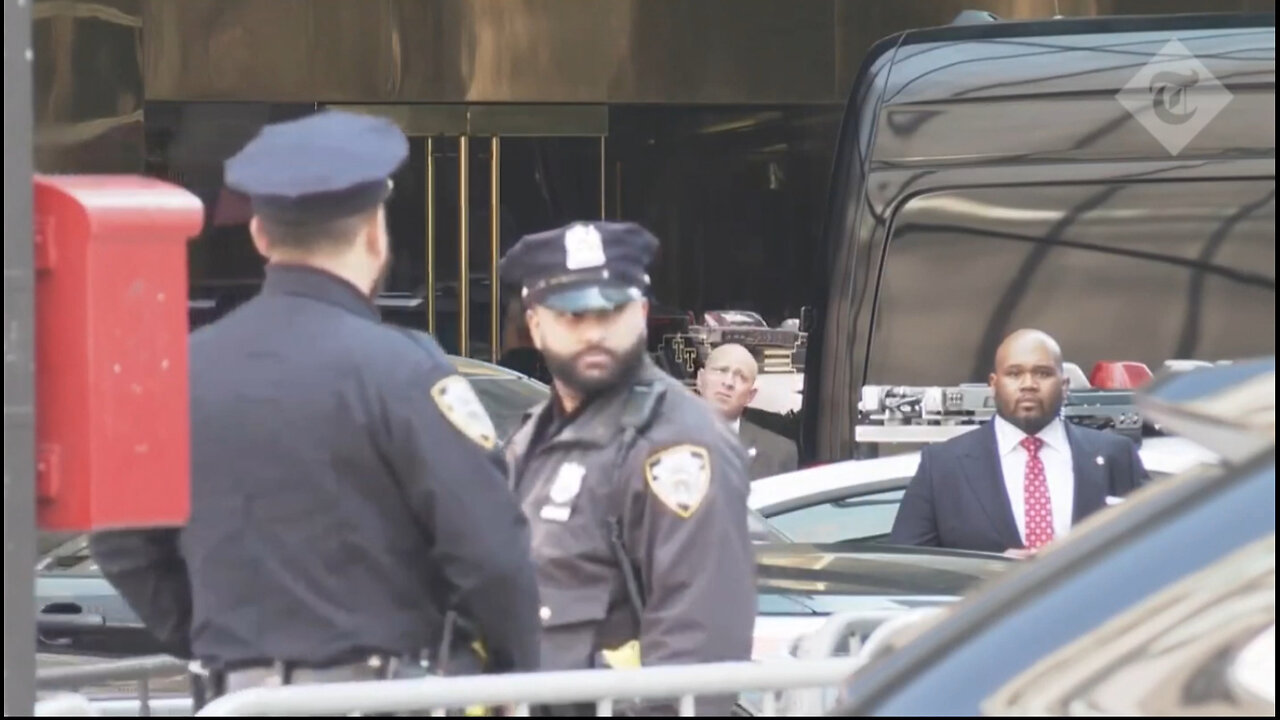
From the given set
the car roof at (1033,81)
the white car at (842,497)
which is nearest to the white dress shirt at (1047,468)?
the white car at (842,497)

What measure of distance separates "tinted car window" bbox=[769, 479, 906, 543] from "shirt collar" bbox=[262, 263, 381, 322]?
11.1ft

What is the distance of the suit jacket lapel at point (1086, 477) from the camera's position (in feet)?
20.7

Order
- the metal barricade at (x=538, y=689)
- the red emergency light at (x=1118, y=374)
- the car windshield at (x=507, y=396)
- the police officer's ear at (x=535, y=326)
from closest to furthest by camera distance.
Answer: the metal barricade at (x=538, y=689) < the police officer's ear at (x=535, y=326) < the red emergency light at (x=1118, y=374) < the car windshield at (x=507, y=396)

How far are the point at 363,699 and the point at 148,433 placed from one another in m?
0.48

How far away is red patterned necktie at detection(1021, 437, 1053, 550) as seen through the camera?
6.45m

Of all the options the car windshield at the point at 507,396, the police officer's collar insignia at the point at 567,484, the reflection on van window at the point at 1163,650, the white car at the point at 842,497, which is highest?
the reflection on van window at the point at 1163,650

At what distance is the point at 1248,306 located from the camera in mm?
8750

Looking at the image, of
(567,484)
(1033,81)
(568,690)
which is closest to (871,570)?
(567,484)

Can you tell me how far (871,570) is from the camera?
5797 mm

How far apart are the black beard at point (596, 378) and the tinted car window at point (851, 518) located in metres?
2.78

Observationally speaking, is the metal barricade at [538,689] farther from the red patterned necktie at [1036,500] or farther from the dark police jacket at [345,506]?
the red patterned necktie at [1036,500]

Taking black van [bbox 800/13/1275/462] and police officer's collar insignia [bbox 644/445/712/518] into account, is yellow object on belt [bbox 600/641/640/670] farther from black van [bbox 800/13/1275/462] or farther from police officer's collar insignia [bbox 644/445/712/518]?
black van [bbox 800/13/1275/462]

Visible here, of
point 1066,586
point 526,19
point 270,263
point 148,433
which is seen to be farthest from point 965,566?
point 526,19

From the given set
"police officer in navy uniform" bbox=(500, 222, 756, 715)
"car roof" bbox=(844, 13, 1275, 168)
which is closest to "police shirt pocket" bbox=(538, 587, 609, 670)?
"police officer in navy uniform" bbox=(500, 222, 756, 715)
